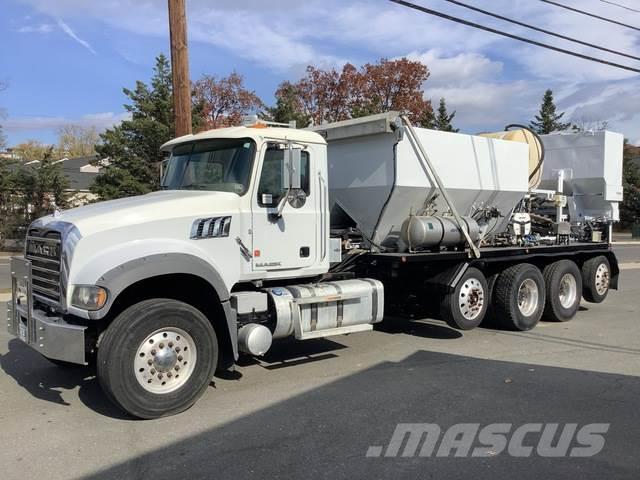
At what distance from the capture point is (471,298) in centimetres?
858

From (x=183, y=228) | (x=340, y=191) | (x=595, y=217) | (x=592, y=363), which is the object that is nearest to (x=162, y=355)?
(x=183, y=228)

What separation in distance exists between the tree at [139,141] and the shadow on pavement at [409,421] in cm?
2062

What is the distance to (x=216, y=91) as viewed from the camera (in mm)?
41188

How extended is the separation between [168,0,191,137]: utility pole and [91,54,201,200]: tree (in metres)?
14.8

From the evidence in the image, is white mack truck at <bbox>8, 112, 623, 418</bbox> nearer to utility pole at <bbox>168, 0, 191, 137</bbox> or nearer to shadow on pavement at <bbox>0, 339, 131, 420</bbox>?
shadow on pavement at <bbox>0, 339, 131, 420</bbox>

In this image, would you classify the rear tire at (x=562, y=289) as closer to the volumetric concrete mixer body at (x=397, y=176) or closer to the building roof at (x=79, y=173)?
the volumetric concrete mixer body at (x=397, y=176)

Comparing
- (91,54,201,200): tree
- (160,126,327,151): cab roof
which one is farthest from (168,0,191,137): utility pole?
(91,54,201,200): tree

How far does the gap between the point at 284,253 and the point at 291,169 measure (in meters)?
1.02

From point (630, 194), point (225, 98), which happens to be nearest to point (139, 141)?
point (225, 98)

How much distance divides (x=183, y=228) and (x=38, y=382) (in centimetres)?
245

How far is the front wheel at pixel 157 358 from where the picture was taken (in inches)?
202

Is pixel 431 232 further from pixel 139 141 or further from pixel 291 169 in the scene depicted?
pixel 139 141

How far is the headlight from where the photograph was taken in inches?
199

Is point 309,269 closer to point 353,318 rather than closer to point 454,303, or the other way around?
point 353,318
